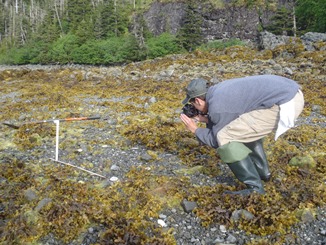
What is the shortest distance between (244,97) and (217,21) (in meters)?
48.9

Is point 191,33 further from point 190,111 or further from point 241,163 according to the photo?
point 241,163

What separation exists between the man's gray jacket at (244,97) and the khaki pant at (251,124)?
2.3 inches

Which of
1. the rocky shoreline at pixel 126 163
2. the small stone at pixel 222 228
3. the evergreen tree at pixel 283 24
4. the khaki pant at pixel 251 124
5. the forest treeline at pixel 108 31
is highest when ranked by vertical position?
the khaki pant at pixel 251 124

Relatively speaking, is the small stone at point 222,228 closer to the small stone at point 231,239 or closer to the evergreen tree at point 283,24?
the small stone at point 231,239

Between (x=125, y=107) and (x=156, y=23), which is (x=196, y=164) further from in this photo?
(x=156, y=23)

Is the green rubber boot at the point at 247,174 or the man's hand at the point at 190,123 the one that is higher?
the man's hand at the point at 190,123

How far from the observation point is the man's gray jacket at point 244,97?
13.2 ft

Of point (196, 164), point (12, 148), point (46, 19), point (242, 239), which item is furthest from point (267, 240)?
point (46, 19)

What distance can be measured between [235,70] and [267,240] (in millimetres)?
15880

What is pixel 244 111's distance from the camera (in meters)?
4.10

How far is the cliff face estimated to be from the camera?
47322 mm

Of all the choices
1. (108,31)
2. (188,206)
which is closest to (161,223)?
(188,206)

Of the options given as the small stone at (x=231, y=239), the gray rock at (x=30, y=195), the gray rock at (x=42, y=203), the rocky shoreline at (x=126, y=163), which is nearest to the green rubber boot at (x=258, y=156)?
the rocky shoreline at (x=126, y=163)

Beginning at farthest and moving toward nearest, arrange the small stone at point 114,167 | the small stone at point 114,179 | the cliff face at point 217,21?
the cliff face at point 217,21, the small stone at point 114,167, the small stone at point 114,179
